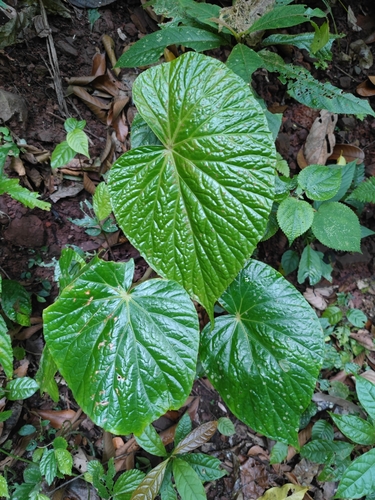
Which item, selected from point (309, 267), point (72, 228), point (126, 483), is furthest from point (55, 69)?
point (126, 483)

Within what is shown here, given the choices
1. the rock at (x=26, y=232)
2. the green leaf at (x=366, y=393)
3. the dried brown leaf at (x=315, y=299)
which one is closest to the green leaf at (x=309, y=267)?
the dried brown leaf at (x=315, y=299)

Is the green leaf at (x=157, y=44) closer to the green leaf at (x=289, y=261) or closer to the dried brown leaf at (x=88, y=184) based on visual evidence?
the dried brown leaf at (x=88, y=184)

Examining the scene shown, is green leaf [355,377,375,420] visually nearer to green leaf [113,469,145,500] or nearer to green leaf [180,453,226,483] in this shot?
green leaf [180,453,226,483]

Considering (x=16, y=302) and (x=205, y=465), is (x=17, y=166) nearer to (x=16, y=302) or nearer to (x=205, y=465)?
(x=16, y=302)

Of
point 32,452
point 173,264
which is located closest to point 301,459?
point 32,452

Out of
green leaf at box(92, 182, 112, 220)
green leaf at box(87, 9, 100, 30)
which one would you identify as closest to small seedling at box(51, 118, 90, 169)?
green leaf at box(92, 182, 112, 220)

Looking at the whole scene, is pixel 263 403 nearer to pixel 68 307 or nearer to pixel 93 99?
pixel 68 307

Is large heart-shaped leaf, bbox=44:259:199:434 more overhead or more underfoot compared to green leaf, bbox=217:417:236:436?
more overhead
